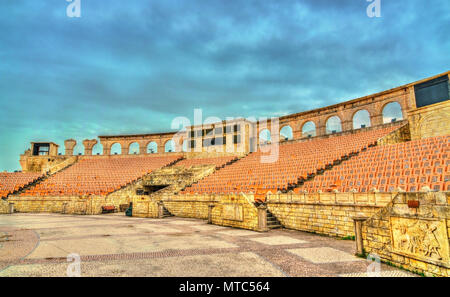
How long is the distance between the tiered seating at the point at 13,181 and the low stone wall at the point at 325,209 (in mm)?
23363

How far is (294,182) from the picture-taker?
1244 centimetres

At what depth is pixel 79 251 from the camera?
19.9ft

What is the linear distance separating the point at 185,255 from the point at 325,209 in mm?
5136

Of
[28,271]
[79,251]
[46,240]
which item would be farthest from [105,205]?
[28,271]

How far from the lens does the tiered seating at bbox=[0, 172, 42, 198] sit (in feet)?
68.8

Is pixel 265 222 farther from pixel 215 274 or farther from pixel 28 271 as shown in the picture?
pixel 28 271

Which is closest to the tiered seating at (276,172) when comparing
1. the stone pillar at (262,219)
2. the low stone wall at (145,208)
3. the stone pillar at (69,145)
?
the low stone wall at (145,208)

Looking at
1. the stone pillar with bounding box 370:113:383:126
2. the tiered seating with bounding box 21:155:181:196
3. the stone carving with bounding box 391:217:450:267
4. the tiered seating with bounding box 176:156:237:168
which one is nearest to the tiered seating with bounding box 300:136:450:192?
the stone carving with bounding box 391:217:450:267

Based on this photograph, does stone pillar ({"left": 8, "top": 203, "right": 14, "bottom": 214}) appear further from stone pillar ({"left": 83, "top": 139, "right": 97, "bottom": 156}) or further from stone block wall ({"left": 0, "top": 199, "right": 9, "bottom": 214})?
stone pillar ({"left": 83, "top": 139, "right": 97, "bottom": 156})

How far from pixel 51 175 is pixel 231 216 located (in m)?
24.8

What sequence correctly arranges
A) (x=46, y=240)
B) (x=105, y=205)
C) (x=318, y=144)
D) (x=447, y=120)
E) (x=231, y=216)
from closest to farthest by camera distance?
(x=46, y=240) → (x=231, y=216) → (x=447, y=120) → (x=105, y=205) → (x=318, y=144)

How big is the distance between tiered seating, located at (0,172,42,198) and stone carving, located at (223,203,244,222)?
2062cm

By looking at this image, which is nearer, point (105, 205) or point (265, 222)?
point (265, 222)

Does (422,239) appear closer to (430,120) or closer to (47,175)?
(430,120)
